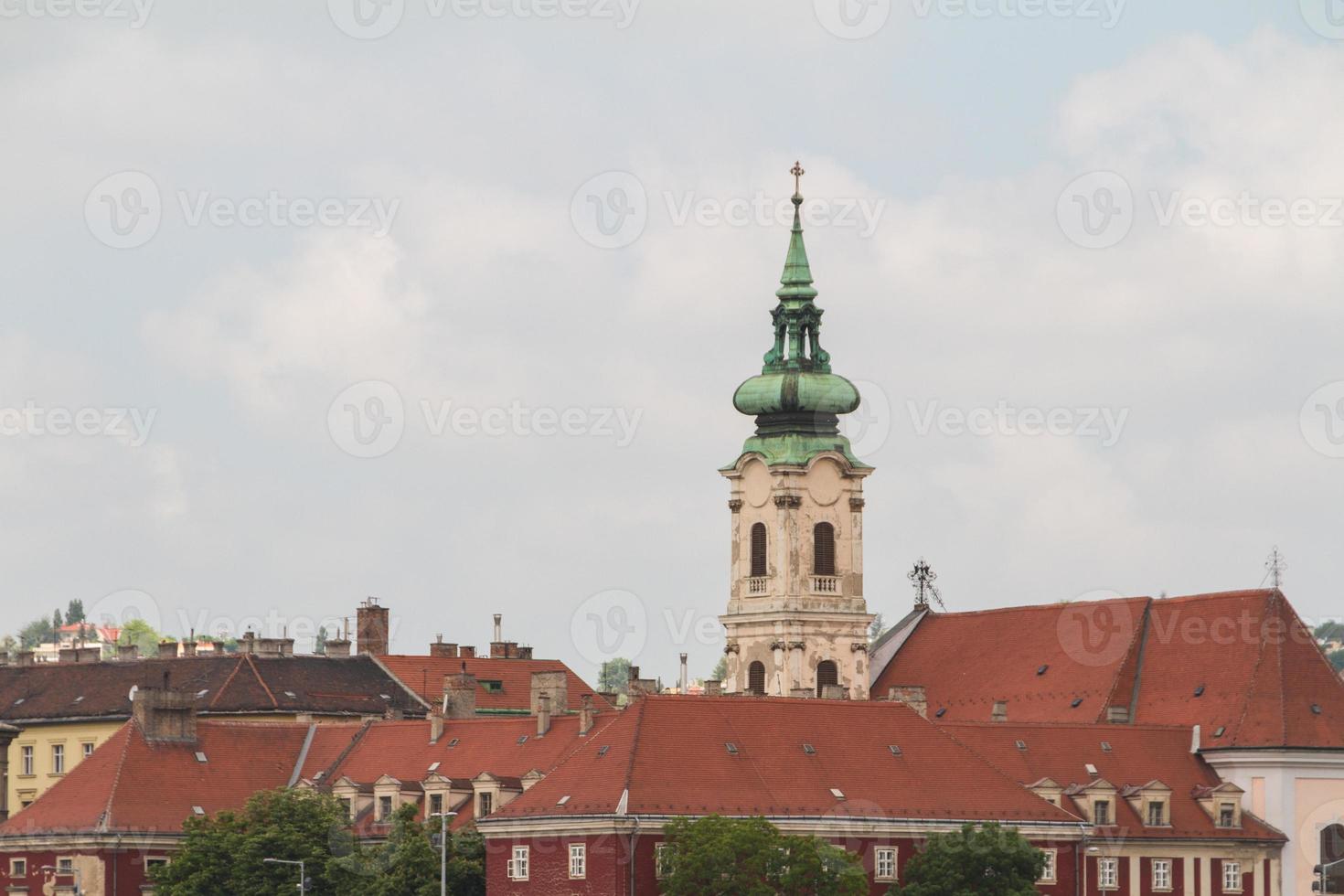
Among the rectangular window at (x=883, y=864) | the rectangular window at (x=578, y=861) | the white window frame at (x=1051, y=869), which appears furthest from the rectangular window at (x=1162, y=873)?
the rectangular window at (x=578, y=861)

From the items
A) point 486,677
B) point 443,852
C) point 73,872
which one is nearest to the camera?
point 443,852

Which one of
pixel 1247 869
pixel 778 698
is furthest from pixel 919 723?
pixel 1247 869

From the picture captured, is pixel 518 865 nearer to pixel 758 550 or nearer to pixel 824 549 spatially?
pixel 758 550

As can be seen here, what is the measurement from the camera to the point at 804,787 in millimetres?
→ 134625

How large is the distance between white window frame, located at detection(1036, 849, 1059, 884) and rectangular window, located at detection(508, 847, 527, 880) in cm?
1984

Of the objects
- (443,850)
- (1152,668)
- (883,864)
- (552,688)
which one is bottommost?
(883,864)

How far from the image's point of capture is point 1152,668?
158750 millimetres

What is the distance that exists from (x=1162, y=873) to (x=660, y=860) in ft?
81.2

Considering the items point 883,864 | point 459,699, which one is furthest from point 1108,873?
point 459,699

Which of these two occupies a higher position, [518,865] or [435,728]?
[435,728]

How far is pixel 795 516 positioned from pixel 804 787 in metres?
40.0

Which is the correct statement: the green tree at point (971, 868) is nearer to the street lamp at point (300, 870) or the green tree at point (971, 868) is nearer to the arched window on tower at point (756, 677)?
the street lamp at point (300, 870)

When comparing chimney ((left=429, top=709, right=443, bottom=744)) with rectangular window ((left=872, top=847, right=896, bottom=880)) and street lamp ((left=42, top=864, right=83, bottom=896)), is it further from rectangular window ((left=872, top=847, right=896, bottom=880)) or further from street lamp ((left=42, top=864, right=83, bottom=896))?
rectangular window ((left=872, top=847, right=896, bottom=880))

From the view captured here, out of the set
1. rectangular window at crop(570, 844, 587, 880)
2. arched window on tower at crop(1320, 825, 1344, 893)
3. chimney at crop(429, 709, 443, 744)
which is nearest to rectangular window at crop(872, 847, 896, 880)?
rectangular window at crop(570, 844, 587, 880)
